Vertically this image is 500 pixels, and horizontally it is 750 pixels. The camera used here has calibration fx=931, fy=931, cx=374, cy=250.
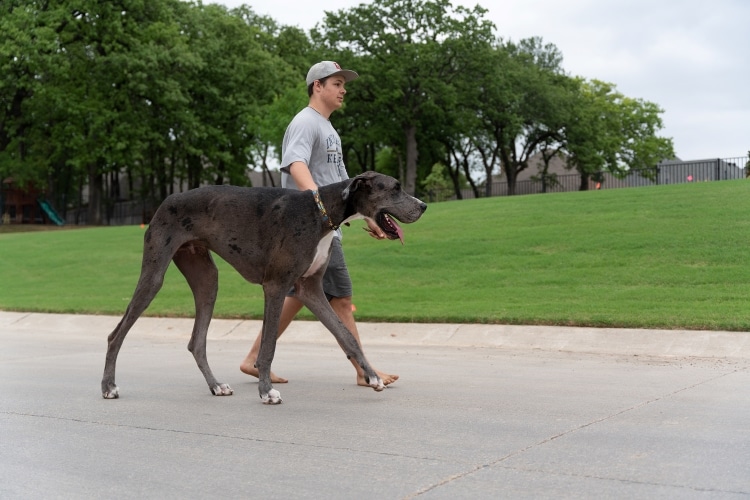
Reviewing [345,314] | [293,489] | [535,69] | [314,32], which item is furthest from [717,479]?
[535,69]

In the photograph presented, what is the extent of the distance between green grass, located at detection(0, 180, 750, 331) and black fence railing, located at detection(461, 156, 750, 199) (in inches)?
1055

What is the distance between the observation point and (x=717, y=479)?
172 inches

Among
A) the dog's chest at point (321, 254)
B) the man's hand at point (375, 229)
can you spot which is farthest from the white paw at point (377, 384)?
the man's hand at point (375, 229)

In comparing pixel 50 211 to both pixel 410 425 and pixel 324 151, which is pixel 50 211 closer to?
pixel 324 151

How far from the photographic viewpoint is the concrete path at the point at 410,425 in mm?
4461

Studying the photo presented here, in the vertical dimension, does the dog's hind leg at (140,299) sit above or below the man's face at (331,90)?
below

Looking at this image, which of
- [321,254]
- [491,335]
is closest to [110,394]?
[321,254]

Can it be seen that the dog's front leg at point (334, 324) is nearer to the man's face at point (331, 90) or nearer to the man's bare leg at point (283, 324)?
the man's bare leg at point (283, 324)

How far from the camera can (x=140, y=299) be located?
286 inches

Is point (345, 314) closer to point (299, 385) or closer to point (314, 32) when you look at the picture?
point (299, 385)

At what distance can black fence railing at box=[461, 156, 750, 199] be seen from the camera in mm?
51094

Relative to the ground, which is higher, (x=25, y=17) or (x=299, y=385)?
(x=25, y=17)

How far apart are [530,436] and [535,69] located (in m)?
73.7

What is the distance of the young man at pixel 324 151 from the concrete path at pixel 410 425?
27.4 inches
